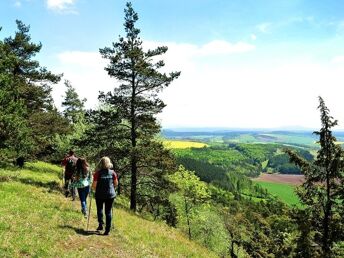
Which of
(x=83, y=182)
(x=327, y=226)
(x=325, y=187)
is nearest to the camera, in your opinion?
(x=83, y=182)

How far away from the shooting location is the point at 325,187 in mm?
24953

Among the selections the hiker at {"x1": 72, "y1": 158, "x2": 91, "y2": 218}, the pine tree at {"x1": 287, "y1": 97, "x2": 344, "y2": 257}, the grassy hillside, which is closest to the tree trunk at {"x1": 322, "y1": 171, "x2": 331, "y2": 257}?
the pine tree at {"x1": 287, "y1": 97, "x2": 344, "y2": 257}

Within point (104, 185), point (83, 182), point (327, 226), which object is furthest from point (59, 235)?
point (327, 226)

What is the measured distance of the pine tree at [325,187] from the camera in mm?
23906

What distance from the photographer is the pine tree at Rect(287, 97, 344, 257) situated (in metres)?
23.9

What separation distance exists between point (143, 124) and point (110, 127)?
2.72 meters


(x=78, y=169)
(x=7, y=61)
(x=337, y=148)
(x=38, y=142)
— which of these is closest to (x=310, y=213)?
(x=337, y=148)

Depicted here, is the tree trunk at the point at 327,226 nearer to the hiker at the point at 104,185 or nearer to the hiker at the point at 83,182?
the hiker at the point at 83,182

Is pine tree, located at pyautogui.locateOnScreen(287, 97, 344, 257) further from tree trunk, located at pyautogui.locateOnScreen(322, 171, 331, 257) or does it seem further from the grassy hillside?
the grassy hillside

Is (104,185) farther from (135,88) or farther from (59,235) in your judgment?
(135,88)

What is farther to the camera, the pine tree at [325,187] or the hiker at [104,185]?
the pine tree at [325,187]

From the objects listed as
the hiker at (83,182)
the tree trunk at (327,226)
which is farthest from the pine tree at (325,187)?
the hiker at (83,182)

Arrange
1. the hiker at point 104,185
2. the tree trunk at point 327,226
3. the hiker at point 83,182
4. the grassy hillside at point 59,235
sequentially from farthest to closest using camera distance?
the tree trunk at point 327,226
the hiker at point 83,182
the hiker at point 104,185
the grassy hillside at point 59,235

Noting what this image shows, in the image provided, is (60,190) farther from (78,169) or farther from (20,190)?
(78,169)
